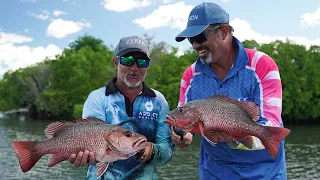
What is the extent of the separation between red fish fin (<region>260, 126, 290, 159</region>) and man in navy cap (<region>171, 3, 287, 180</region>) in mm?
164

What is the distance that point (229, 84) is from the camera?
14.0ft

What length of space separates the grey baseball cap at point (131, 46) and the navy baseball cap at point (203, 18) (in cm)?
54

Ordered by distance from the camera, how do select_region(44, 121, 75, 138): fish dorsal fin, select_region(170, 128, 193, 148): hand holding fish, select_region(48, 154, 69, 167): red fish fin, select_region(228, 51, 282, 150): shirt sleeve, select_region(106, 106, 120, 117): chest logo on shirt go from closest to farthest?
select_region(228, 51, 282, 150): shirt sleeve < select_region(170, 128, 193, 148): hand holding fish < select_region(48, 154, 69, 167): red fish fin < select_region(44, 121, 75, 138): fish dorsal fin < select_region(106, 106, 120, 117): chest logo on shirt

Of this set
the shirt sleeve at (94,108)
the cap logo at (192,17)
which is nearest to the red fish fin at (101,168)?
the shirt sleeve at (94,108)

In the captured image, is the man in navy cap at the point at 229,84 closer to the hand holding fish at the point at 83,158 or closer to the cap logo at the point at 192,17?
the cap logo at the point at 192,17

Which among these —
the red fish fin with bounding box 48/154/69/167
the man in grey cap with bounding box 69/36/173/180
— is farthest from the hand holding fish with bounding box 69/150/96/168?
the man in grey cap with bounding box 69/36/173/180

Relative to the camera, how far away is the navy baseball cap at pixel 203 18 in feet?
14.0

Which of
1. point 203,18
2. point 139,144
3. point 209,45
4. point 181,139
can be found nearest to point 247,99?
point 209,45

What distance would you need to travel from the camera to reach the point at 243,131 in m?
3.91

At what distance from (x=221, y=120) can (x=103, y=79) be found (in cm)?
6733

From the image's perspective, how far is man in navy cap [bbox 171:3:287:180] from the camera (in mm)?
4062

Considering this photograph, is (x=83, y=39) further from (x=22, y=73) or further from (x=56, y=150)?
(x=56, y=150)

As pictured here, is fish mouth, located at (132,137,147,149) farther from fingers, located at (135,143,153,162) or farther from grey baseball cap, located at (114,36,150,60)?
grey baseball cap, located at (114,36,150,60)

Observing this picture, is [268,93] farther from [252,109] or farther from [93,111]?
[93,111]
